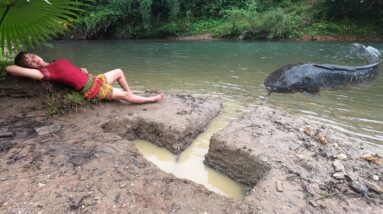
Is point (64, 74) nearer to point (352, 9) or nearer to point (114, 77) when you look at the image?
point (114, 77)

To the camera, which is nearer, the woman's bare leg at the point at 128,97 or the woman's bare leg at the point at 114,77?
the woman's bare leg at the point at 128,97

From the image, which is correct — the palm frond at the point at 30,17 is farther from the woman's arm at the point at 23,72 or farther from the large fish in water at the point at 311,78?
the large fish in water at the point at 311,78

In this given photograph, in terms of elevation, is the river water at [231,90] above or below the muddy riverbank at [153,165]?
below


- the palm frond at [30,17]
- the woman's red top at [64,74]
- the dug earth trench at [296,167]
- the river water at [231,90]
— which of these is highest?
the palm frond at [30,17]

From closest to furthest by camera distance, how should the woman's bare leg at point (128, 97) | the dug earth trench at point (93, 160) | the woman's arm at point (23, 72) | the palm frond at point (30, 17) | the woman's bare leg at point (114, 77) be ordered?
the dug earth trench at point (93, 160) < the palm frond at point (30, 17) < the woman's arm at point (23, 72) < the woman's bare leg at point (128, 97) < the woman's bare leg at point (114, 77)

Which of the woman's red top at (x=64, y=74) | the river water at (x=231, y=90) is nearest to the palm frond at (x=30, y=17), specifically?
the woman's red top at (x=64, y=74)

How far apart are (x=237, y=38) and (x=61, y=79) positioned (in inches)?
651

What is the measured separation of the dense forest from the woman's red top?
15660 millimetres

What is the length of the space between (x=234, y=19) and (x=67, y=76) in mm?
17551

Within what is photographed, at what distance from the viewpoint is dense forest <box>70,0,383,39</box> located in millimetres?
19234

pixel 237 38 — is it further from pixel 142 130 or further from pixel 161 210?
pixel 161 210

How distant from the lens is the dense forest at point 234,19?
19.2m

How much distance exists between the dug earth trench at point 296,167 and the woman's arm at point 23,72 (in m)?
2.34

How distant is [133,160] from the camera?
10.9 feet
